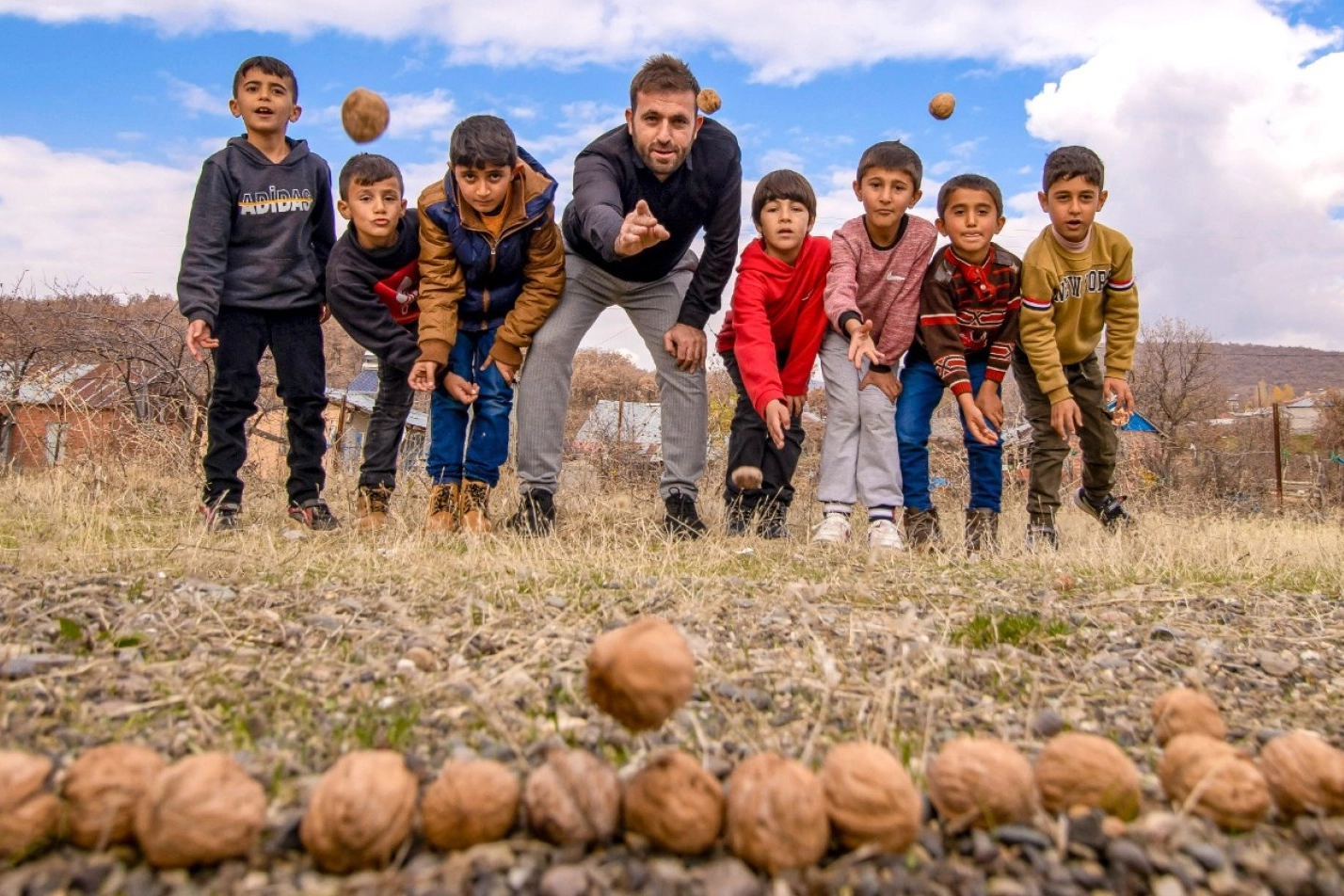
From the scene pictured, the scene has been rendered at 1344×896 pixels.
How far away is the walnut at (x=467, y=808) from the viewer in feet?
3.88

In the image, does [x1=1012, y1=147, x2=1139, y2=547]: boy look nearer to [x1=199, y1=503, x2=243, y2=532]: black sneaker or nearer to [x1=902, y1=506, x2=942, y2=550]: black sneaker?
[x1=902, y1=506, x2=942, y2=550]: black sneaker

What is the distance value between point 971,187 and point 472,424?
262cm

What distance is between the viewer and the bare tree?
20.9m

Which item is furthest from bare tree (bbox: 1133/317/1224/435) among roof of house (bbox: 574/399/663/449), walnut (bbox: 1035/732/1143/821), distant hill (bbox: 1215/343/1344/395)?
distant hill (bbox: 1215/343/1344/395)

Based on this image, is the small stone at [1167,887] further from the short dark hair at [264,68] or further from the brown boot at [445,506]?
the short dark hair at [264,68]

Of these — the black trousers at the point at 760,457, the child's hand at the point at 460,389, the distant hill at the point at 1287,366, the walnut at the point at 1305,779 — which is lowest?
the walnut at the point at 1305,779

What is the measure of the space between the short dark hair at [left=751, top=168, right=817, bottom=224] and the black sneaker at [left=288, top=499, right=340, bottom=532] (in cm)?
252

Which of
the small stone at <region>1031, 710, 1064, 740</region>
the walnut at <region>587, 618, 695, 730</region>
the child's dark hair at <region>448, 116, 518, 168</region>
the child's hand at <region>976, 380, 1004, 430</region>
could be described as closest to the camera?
the walnut at <region>587, 618, 695, 730</region>

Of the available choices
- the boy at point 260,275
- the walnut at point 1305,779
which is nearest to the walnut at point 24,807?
the walnut at point 1305,779

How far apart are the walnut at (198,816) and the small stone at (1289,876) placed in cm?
122

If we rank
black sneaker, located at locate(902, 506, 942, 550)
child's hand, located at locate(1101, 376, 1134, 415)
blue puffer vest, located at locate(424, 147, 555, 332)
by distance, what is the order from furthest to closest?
1. child's hand, located at locate(1101, 376, 1134, 415)
2. black sneaker, located at locate(902, 506, 942, 550)
3. blue puffer vest, located at locate(424, 147, 555, 332)

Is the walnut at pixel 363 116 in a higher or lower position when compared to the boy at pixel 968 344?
higher

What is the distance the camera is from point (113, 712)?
1620 millimetres

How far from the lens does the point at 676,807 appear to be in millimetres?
1184
